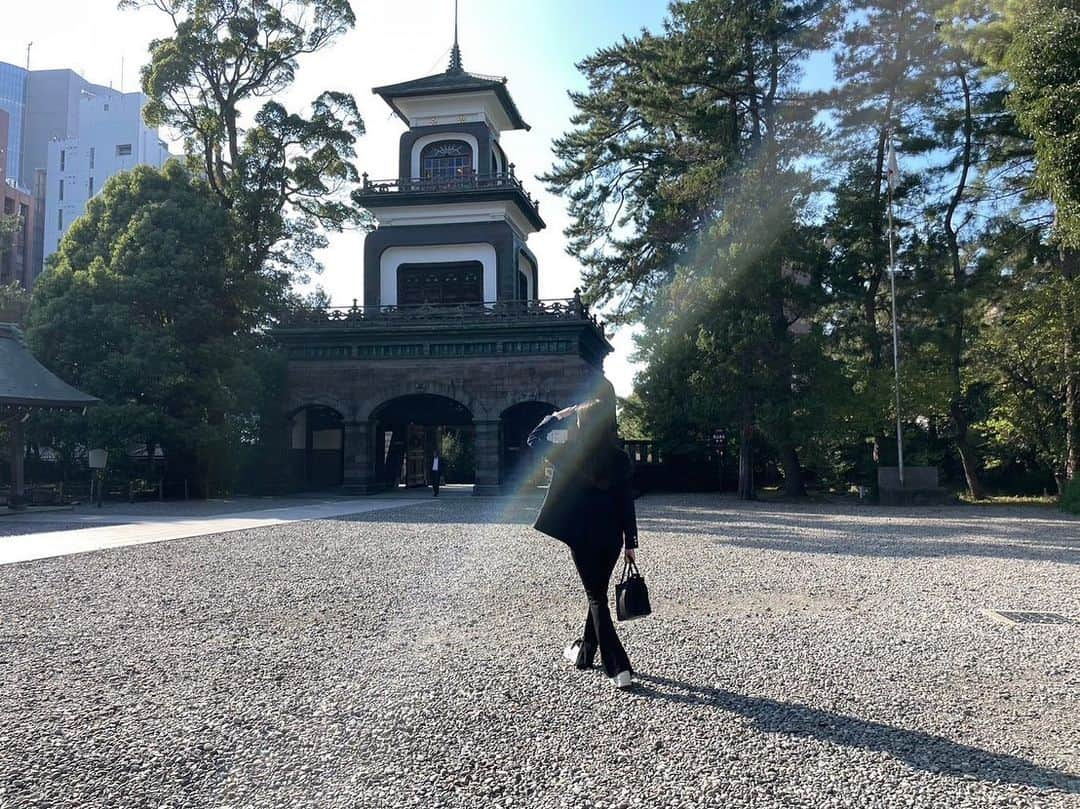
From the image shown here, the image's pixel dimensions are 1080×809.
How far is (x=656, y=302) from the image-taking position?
21531mm

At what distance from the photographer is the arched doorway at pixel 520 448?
77.8 ft

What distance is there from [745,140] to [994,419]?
10.3 meters

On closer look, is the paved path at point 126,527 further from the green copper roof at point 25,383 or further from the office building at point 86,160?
the office building at point 86,160

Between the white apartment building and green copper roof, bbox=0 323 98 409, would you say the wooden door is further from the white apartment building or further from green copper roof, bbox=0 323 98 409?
the white apartment building

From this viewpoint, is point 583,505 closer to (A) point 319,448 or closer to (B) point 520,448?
(B) point 520,448

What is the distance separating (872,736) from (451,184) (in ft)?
75.1

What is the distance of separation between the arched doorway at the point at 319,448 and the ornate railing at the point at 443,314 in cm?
294

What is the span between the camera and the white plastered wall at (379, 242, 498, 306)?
24125mm

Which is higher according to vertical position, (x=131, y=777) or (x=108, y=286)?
(x=108, y=286)

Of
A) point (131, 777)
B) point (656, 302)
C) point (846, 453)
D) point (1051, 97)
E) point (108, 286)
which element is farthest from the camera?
point (846, 453)

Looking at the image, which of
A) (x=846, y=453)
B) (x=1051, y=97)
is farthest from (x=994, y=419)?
(x=1051, y=97)

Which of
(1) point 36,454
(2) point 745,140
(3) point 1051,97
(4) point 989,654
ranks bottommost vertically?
(4) point 989,654

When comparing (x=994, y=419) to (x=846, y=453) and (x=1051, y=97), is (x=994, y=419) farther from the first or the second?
(x=1051, y=97)

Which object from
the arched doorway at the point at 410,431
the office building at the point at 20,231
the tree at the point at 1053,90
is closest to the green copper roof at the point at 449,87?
the arched doorway at the point at 410,431
